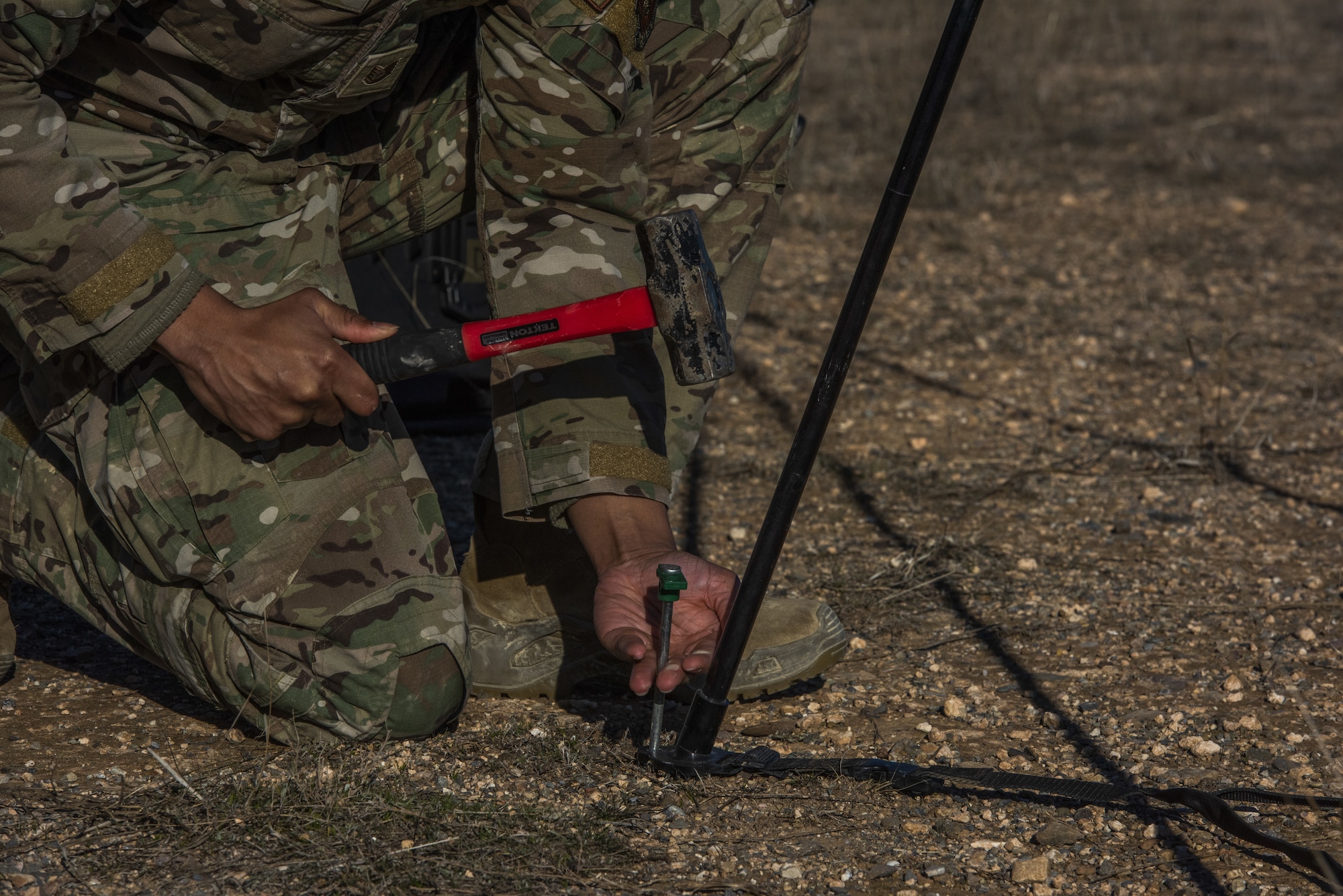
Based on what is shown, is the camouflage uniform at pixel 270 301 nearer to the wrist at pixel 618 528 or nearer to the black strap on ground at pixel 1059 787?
the wrist at pixel 618 528

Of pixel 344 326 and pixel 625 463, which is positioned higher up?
pixel 344 326

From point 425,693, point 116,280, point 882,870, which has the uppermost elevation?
point 116,280

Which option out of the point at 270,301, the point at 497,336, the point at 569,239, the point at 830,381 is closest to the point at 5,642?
the point at 270,301

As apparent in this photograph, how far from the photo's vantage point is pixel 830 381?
167cm

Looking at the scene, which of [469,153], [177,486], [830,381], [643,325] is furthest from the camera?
[469,153]

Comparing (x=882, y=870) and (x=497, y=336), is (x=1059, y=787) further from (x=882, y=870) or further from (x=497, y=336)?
(x=497, y=336)

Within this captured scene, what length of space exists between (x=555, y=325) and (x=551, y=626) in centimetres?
58

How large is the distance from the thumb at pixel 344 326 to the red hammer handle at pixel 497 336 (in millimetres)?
14

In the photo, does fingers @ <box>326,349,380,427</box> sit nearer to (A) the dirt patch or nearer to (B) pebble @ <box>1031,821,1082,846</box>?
(A) the dirt patch

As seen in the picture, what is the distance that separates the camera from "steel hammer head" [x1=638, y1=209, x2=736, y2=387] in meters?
1.85

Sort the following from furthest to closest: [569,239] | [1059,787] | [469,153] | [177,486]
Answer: [469,153]
[569,239]
[177,486]
[1059,787]

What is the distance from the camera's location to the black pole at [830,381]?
1.58 meters

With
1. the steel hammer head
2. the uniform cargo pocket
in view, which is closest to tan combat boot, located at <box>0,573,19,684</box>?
the uniform cargo pocket

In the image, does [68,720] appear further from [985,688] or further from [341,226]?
[985,688]
